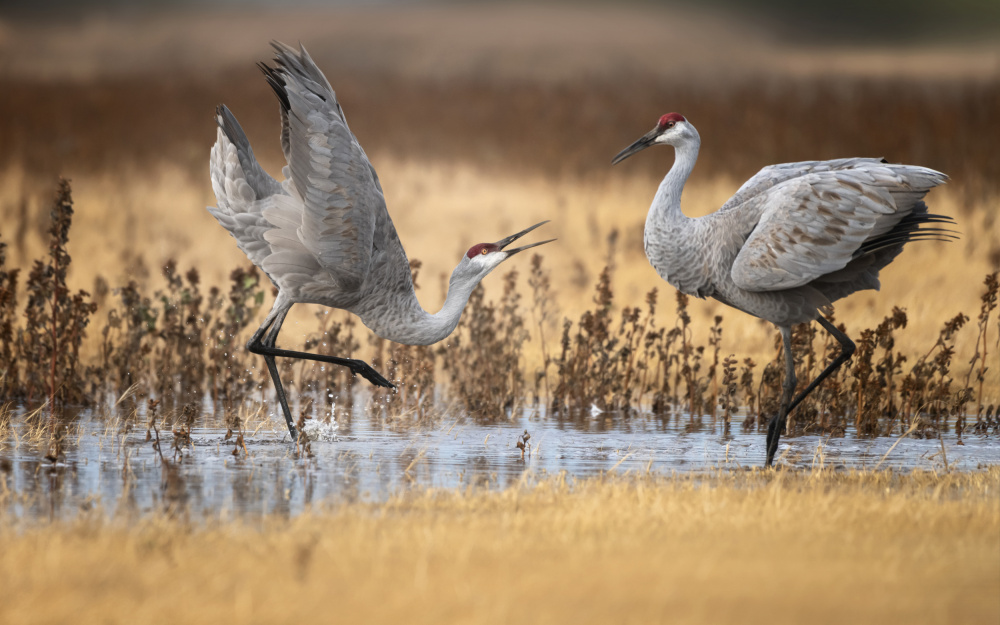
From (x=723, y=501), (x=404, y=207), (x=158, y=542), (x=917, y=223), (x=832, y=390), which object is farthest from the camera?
→ (x=404, y=207)

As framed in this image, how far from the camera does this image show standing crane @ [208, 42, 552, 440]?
6.59 m

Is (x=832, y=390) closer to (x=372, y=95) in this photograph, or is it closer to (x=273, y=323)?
(x=273, y=323)

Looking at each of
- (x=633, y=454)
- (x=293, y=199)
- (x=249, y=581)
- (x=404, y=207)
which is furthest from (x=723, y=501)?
(x=404, y=207)

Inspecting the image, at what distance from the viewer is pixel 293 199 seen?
7105 mm

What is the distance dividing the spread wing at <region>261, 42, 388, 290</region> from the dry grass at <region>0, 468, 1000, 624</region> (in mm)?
2118

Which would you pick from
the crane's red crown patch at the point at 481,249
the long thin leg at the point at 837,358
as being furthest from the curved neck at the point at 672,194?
the long thin leg at the point at 837,358

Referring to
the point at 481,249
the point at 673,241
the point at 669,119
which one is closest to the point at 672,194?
the point at 673,241

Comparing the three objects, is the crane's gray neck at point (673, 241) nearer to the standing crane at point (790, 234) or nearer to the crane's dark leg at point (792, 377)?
the standing crane at point (790, 234)

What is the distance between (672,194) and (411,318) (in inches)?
75.2

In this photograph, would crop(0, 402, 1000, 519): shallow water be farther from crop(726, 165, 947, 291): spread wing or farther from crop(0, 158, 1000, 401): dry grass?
crop(0, 158, 1000, 401): dry grass

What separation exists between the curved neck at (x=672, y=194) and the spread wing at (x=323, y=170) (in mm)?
1811

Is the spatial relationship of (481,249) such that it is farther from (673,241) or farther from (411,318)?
(673,241)

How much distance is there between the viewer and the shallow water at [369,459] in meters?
5.29

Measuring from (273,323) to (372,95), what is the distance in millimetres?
15106
